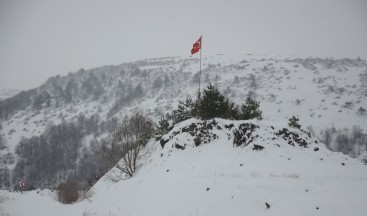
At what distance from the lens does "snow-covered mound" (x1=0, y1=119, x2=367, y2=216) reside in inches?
424

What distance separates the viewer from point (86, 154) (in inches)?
6373

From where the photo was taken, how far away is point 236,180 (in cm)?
1351

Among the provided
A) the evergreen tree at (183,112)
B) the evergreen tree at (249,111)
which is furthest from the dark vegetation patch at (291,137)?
the evergreen tree at (183,112)

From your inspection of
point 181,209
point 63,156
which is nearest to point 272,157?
point 181,209

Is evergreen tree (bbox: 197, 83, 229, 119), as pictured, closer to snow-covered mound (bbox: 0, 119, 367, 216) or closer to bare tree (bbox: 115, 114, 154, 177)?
snow-covered mound (bbox: 0, 119, 367, 216)

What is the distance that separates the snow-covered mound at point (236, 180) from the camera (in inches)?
424

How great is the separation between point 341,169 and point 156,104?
538ft

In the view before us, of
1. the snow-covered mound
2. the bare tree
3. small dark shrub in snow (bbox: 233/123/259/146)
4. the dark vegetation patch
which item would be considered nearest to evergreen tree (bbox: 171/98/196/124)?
the bare tree

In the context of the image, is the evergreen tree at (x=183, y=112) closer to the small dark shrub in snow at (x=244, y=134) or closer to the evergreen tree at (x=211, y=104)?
the evergreen tree at (x=211, y=104)

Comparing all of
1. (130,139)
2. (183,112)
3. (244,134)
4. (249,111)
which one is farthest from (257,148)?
(183,112)

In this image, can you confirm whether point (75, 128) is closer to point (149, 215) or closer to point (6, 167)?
point (6, 167)

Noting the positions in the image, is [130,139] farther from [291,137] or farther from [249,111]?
[291,137]

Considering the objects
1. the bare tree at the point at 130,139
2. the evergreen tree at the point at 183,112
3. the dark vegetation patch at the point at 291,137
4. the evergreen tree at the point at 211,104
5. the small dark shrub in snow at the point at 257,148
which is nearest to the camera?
the small dark shrub in snow at the point at 257,148

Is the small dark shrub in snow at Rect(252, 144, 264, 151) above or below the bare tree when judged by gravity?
above
